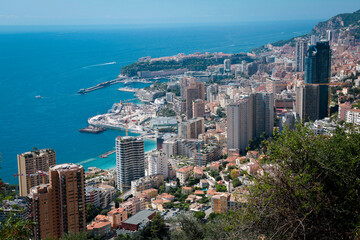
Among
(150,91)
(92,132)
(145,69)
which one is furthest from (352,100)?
(145,69)

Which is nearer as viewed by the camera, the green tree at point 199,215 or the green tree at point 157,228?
the green tree at point 157,228

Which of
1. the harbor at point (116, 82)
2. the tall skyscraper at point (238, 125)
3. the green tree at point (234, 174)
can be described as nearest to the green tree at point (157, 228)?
the green tree at point (234, 174)

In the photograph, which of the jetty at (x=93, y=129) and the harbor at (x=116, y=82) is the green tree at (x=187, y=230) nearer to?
the jetty at (x=93, y=129)

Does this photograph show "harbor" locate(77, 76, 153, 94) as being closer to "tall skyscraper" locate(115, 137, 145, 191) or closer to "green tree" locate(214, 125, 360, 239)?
"tall skyscraper" locate(115, 137, 145, 191)

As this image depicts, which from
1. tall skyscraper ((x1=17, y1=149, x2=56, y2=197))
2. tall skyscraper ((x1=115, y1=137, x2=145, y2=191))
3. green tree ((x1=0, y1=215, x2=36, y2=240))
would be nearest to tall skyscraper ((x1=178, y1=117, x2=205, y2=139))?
tall skyscraper ((x1=115, y1=137, x2=145, y2=191))

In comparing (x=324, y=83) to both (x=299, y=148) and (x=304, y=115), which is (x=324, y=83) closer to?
(x=304, y=115)
